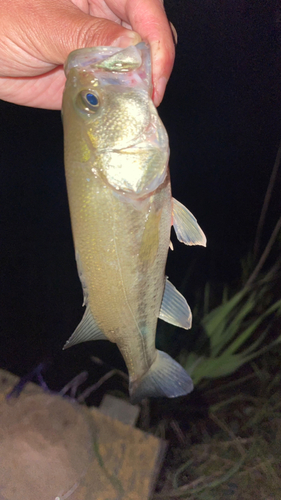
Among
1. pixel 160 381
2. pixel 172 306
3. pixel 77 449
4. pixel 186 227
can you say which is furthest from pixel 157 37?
pixel 77 449

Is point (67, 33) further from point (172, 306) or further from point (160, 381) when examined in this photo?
point (160, 381)

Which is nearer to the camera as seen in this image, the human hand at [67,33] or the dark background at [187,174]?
the human hand at [67,33]

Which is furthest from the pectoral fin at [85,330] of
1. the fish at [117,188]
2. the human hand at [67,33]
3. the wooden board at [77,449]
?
the wooden board at [77,449]

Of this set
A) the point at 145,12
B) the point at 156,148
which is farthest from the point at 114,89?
the point at 145,12

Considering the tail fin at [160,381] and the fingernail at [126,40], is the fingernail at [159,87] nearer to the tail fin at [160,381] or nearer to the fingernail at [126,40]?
the fingernail at [126,40]

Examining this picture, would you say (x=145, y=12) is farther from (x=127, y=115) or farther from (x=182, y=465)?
(x=182, y=465)

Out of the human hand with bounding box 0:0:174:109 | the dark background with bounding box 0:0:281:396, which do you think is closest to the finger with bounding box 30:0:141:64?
the human hand with bounding box 0:0:174:109
